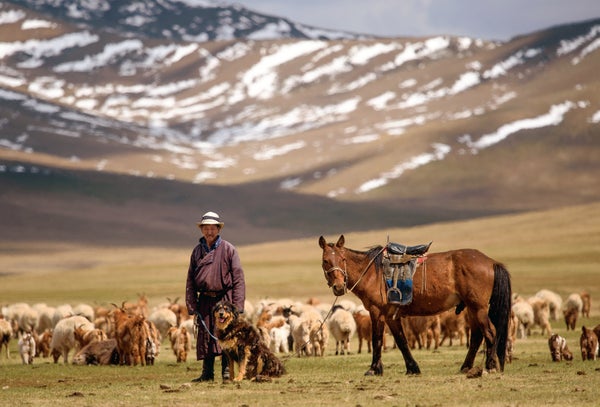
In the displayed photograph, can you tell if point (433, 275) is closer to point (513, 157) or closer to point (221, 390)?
point (221, 390)

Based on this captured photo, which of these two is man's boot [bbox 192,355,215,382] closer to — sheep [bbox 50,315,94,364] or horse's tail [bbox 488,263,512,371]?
horse's tail [bbox 488,263,512,371]

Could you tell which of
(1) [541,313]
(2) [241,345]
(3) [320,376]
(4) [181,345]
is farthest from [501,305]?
(1) [541,313]

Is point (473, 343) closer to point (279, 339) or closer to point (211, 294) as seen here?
point (211, 294)

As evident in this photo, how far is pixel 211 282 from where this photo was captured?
704 inches

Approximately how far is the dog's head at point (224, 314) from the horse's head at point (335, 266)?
216 centimetres

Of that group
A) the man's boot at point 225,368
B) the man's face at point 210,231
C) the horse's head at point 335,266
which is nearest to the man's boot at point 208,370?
the man's boot at point 225,368

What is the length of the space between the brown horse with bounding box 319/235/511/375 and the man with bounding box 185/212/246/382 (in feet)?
5.55

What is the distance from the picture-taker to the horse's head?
18.9 meters

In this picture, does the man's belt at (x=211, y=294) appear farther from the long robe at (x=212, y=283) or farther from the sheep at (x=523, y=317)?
the sheep at (x=523, y=317)

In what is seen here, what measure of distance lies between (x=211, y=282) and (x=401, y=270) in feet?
10.6

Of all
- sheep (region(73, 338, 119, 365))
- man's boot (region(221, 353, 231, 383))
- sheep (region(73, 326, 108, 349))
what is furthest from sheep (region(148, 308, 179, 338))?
man's boot (region(221, 353, 231, 383))

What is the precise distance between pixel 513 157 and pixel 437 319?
17146cm

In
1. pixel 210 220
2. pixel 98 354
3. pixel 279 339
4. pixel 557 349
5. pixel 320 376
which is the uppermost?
pixel 210 220

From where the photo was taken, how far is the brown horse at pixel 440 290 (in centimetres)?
1842
